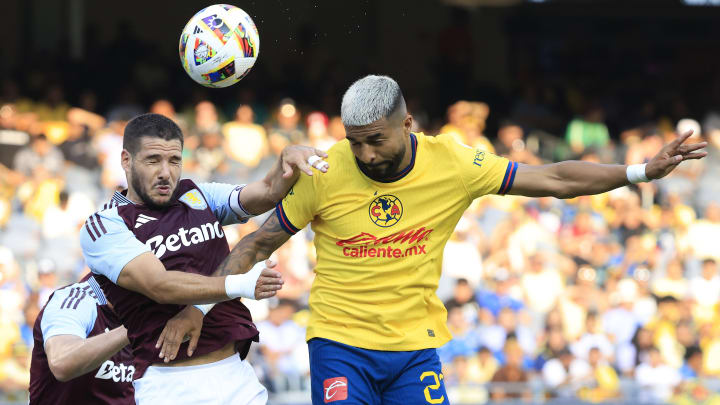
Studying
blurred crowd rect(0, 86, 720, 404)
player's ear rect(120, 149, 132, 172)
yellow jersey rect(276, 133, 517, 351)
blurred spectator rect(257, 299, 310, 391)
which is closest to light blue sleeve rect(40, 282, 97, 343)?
player's ear rect(120, 149, 132, 172)

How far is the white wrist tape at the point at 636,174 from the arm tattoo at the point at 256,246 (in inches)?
71.3

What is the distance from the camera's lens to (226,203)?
232 inches

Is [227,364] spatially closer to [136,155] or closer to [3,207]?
[136,155]

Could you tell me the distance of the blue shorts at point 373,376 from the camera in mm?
5473

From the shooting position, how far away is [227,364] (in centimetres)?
560

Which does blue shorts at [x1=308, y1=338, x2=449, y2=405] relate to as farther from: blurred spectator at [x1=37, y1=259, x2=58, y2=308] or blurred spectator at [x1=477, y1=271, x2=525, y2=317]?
blurred spectator at [x1=37, y1=259, x2=58, y2=308]

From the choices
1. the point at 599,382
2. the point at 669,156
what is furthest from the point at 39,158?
the point at 669,156

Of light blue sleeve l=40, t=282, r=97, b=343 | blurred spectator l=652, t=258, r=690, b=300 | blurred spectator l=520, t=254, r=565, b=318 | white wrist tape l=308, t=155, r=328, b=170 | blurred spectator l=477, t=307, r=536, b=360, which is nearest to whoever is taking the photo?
white wrist tape l=308, t=155, r=328, b=170

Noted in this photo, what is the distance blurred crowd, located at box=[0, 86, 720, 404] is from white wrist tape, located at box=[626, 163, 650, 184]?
20.1 ft

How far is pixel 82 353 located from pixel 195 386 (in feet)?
1.97

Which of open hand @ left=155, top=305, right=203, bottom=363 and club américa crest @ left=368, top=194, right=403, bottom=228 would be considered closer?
open hand @ left=155, top=305, right=203, bottom=363

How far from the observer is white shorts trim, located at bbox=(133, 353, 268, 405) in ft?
18.0

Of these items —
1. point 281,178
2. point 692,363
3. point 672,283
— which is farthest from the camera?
point 672,283

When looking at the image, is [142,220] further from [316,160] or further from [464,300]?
[464,300]
